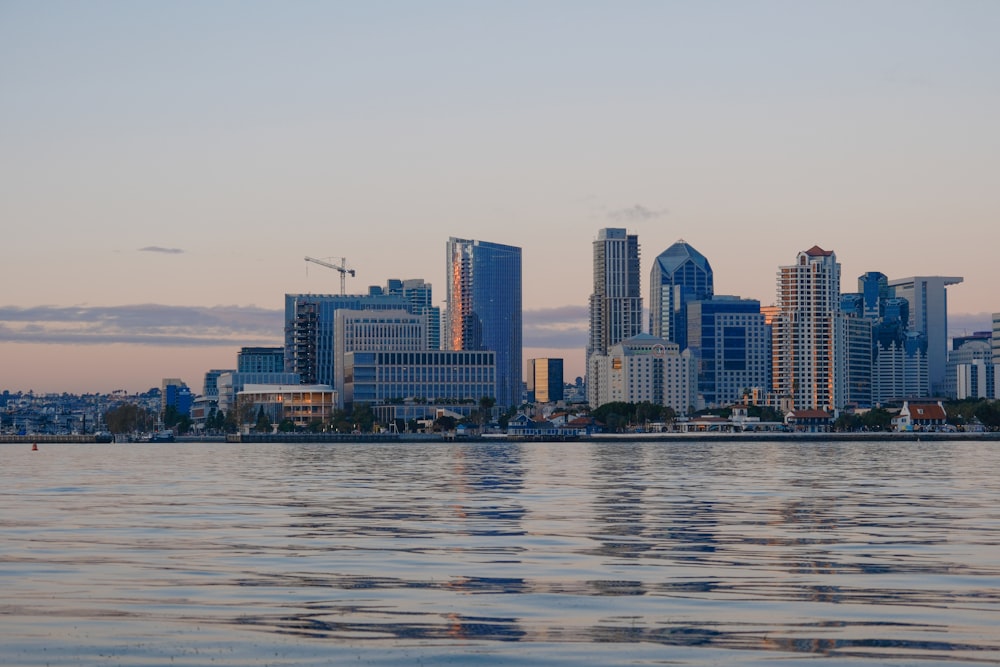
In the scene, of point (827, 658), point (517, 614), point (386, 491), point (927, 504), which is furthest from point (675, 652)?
point (386, 491)

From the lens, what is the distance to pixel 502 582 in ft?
119

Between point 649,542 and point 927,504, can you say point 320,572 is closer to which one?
point 649,542

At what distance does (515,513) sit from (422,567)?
2350cm

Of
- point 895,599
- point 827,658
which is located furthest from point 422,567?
point 827,658

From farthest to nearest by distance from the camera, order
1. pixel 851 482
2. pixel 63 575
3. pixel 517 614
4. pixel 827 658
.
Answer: pixel 851 482 < pixel 63 575 < pixel 517 614 < pixel 827 658

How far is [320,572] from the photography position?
38781 mm

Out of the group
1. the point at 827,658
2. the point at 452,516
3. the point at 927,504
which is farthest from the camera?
the point at 927,504

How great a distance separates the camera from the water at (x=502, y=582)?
26719 mm

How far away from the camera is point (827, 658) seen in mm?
25484

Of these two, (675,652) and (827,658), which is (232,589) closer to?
(675,652)

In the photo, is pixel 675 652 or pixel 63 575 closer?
pixel 675 652

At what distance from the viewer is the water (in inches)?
1052

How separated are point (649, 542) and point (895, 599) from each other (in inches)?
590

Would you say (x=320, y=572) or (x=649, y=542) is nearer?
(x=320, y=572)
